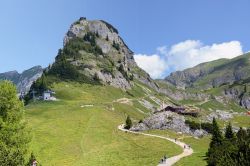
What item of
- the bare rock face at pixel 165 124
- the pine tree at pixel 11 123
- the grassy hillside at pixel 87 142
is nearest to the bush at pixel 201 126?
the bare rock face at pixel 165 124

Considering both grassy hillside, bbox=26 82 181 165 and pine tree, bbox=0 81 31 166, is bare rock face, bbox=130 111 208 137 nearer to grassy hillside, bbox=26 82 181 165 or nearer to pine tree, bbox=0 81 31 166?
grassy hillside, bbox=26 82 181 165

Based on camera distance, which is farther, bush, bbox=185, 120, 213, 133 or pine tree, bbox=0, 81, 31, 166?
bush, bbox=185, 120, 213, 133

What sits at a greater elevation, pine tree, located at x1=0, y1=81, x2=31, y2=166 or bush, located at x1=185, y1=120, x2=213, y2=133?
pine tree, located at x1=0, y1=81, x2=31, y2=166

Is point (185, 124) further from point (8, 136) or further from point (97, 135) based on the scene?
point (8, 136)

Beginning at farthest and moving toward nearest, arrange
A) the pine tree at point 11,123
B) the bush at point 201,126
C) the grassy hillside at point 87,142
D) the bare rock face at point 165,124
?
the bare rock face at point 165,124
the bush at point 201,126
the grassy hillside at point 87,142
the pine tree at point 11,123

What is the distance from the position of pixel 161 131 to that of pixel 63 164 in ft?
166

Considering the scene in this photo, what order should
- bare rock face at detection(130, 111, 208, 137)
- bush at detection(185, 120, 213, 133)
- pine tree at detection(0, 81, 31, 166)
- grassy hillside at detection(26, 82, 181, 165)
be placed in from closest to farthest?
1. pine tree at detection(0, 81, 31, 166)
2. grassy hillside at detection(26, 82, 181, 165)
3. bush at detection(185, 120, 213, 133)
4. bare rock face at detection(130, 111, 208, 137)

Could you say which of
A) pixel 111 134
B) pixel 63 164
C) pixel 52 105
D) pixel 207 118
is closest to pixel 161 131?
pixel 111 134

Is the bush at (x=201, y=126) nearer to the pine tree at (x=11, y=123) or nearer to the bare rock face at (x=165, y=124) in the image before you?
the bare rock face at (x=165, y=124)

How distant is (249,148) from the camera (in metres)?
44.8

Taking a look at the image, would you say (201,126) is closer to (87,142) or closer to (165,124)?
(165,124)

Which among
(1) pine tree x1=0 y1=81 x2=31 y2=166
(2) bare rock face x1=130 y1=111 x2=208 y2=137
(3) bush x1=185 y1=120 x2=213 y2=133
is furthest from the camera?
(2) bare rock face x1=130 y1=111 x2=208 y2=137

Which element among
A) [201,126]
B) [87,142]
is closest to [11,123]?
[87,142]

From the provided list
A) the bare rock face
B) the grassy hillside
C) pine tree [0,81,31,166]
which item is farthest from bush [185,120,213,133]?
pine tree [0,81,31,166]
